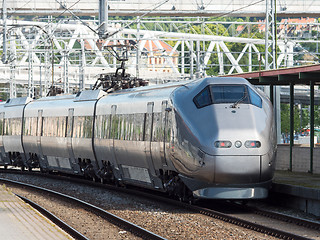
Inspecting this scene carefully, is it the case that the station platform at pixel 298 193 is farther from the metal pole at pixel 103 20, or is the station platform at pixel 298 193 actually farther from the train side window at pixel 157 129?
the metal pole at pixel 103 20

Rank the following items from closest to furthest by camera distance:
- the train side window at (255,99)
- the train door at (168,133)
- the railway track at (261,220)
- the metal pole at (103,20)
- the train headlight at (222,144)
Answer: the railway track at (261,220) < the train headlight at (222,144) < the train side window at (255,99) < the train door at (168,133) < the metal pole at (103,20)

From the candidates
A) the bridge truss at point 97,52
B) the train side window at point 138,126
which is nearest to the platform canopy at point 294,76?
the train side window at point 138,126

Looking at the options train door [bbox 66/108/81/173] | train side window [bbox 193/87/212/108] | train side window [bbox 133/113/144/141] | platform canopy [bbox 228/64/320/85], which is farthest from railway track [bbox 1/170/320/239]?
train door [bbox 66/108/81/173]

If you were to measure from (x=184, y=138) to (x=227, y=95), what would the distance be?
54.8 inches

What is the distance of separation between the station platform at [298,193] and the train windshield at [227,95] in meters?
2.29

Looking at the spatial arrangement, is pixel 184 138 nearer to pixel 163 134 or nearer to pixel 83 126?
pixel 163 134

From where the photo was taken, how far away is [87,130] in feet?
88.0

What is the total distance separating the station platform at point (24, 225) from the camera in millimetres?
13742

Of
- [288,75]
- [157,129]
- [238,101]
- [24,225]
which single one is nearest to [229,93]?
[238,101]

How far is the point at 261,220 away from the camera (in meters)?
16.6

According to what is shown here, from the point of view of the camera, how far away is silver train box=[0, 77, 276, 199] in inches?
661

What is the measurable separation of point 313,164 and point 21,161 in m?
17.2

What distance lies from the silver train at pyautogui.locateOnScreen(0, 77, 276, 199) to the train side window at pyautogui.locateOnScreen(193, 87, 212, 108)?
0.03 metres

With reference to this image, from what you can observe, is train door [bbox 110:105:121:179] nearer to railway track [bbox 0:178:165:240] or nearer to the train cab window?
railway track [bbox 0:178:165:240]
